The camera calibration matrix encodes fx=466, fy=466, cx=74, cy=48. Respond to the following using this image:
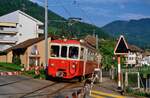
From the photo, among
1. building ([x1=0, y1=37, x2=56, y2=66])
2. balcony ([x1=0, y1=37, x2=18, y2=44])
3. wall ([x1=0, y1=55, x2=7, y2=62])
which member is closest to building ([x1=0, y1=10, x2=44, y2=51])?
balcony ([x1=0, y1=37, x2=18, y2=44])

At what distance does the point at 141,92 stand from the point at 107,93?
1.78 metres

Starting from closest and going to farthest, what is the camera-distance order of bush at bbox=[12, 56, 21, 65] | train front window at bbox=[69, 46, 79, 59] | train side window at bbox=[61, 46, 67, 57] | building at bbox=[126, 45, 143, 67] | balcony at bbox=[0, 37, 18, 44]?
train front window at bbox=[69, 46, 79, 59] < train side window at bbox=[61, 46, 67, 57] < building at bbox=[126, 45, 143, 67] < bush at bbox=[12, 56, 21, 65] < balcony at bbox=[0, 37, 18, 44]

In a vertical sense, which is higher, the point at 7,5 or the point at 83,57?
the point at 7,5

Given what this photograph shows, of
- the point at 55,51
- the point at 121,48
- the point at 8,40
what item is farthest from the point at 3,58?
the point at 121,48

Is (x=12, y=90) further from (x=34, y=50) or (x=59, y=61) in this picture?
(x=34, y=50)

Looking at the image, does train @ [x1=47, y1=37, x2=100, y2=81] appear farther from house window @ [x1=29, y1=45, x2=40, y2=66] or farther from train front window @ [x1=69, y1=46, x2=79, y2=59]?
house window @ [x1=29, y1=45, x2=40, y2=66]

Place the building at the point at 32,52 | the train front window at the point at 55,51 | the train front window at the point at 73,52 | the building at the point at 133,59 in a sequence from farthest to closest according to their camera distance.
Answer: the building at the point at 32,52, the building at the point at 133,59, the train front window at the point at 55,51, the train front window at the point at 73,52

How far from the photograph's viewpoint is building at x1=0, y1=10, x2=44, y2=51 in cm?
9794

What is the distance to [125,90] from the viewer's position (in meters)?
23.4

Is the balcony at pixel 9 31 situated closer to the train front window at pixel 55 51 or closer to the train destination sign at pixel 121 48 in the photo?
the train front window at pixel 55 51

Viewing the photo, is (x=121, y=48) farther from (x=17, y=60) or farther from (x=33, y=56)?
(x=17, y=60)

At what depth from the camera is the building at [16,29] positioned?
97.9m

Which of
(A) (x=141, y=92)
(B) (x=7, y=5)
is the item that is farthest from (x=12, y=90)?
(B) (x=7, y=5)

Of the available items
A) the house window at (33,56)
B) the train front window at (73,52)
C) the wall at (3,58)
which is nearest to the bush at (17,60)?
the house window at (33,56)
